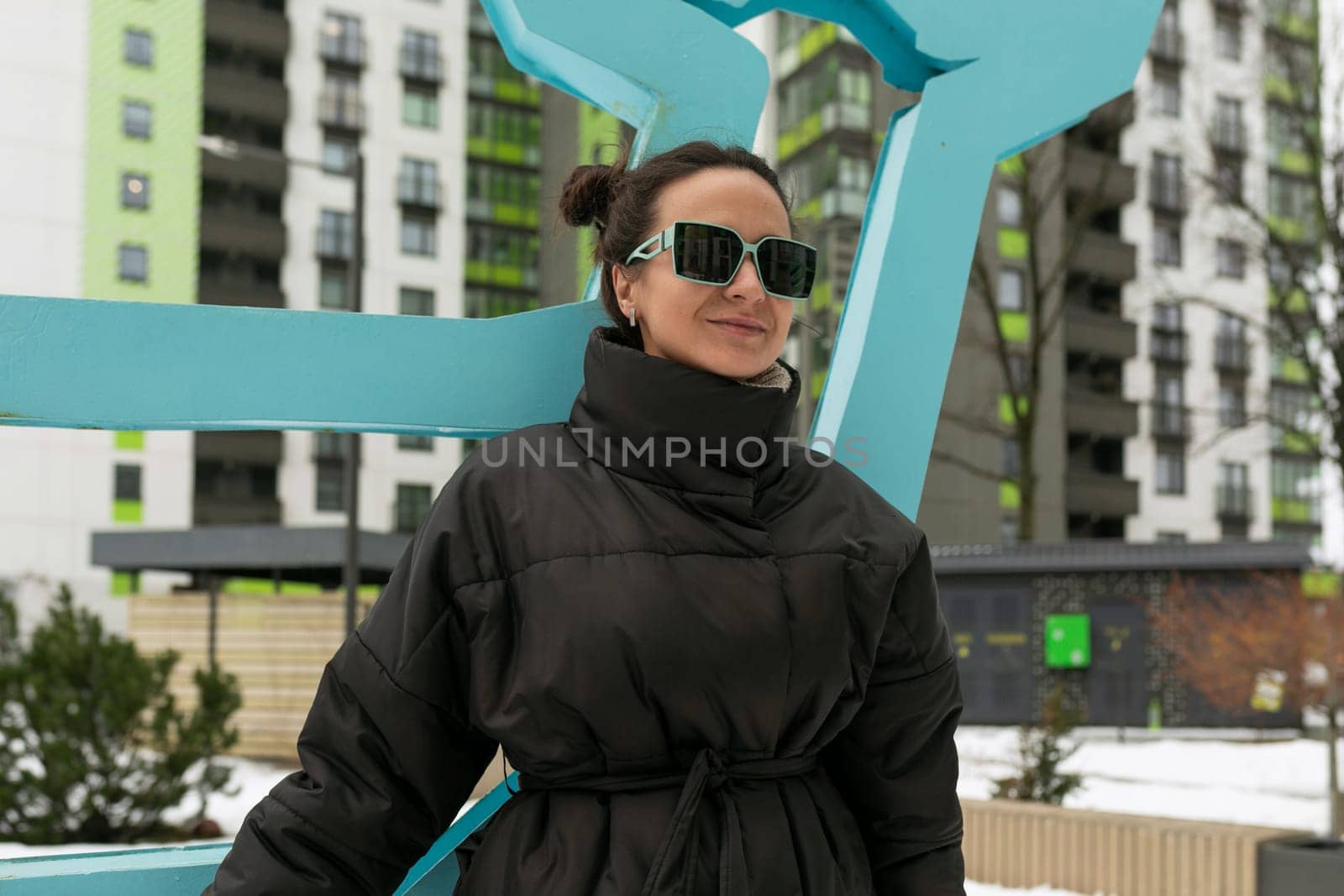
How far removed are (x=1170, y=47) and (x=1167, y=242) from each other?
578 centimetres

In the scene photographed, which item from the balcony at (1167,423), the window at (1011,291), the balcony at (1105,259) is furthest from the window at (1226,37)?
the balcony at (1167,423)

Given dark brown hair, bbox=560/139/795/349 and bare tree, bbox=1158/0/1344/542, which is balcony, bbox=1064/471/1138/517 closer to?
bare tree, bbox=1158/0/1344/542

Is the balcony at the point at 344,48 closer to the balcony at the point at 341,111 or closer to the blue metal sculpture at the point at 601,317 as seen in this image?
the balcony at the point at 341,111

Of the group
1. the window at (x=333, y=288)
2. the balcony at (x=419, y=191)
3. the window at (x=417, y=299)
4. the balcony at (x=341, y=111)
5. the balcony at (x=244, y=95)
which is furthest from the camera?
the balcony at (x=419, y=191)

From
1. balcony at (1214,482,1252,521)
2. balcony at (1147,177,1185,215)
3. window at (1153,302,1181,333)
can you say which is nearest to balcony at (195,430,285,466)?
window at (1153,302,1181,333)

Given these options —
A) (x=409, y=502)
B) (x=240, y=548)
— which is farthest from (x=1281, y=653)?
(x=409, y=502)

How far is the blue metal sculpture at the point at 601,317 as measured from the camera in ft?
5.88

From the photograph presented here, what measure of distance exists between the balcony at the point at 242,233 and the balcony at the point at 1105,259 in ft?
72.6

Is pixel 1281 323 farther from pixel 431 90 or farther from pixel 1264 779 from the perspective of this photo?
pixel 431 90

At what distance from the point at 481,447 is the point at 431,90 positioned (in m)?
41.1

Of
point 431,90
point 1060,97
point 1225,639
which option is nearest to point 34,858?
point 1060,97

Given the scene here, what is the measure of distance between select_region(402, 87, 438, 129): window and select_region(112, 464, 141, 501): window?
44.8 feet

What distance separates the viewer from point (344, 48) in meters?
39.2

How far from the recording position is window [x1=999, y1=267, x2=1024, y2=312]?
35.5 meters
